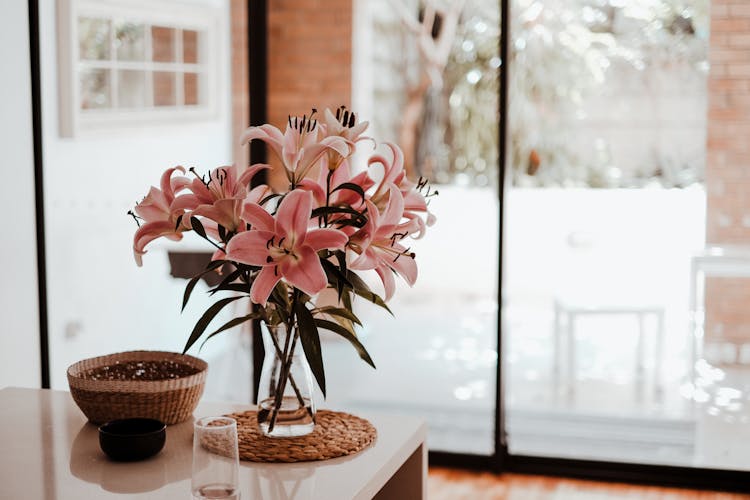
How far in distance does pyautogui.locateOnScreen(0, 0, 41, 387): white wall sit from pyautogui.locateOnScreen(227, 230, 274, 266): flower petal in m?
2.24

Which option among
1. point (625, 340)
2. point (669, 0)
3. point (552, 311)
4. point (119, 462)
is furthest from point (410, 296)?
point (119, 462)

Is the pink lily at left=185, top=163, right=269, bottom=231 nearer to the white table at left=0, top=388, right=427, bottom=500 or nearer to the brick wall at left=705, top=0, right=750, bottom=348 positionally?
the white table at left=0, top=388, right=427, bottom=500

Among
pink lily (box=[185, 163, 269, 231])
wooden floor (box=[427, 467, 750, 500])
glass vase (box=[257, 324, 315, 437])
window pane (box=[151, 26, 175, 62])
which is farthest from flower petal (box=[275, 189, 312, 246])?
window pane (box=[151, 26, 175, 62])

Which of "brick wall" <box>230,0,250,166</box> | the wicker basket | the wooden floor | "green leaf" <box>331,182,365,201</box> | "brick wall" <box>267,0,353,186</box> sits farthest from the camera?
"brick wall" <box>230,0,250,166</box>

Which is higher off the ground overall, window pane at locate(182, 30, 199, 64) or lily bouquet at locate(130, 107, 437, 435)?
window pane at locate(182, 30, 199, 64)

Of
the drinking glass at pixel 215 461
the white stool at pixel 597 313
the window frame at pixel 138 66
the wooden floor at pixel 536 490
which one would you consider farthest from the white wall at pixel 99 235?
the drinking glass at pixel 215 461

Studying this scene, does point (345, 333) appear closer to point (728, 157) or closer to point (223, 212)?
point (223, 212)

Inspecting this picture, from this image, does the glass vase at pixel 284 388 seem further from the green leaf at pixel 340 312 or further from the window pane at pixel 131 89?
the window pane at pixel 131 89

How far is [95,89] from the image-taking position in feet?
12.7

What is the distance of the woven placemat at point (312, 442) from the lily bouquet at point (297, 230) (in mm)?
45

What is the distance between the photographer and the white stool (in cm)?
402

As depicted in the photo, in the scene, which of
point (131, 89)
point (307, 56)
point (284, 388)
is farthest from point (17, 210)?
point (284, 388)

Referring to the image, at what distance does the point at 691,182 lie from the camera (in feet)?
12.8

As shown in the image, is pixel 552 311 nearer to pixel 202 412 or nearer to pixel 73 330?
pixel 73 330
